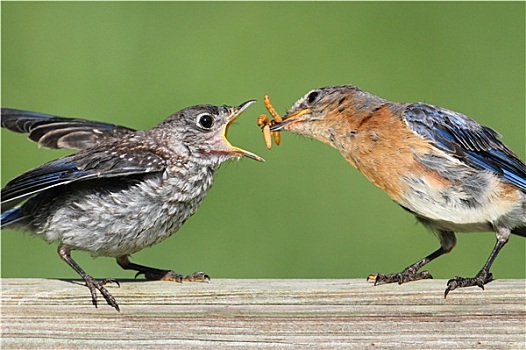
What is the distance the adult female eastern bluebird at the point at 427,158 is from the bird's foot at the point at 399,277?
0.05ft

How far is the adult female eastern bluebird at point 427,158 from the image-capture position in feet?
18.8

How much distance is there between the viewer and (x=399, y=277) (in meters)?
5.27

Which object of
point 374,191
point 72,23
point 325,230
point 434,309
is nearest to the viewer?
point 434,309

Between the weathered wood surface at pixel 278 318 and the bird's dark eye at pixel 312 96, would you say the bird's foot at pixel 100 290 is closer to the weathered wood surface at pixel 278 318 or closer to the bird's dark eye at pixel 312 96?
the weathered wood surface at pixel 278 318

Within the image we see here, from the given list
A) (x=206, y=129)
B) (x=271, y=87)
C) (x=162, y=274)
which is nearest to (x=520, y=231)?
(x=206, y=129)

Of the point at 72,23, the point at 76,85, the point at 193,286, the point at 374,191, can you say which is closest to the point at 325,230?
the point at 374,191

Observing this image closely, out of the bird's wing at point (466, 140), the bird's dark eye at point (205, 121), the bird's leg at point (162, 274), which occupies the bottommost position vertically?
the bird's leg at point (162, 274)

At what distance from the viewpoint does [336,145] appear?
620 cm

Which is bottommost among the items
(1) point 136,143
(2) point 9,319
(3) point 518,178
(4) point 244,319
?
(2) point 9,319

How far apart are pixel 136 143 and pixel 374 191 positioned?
350 cm

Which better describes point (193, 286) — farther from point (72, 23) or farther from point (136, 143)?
point (72, 23)

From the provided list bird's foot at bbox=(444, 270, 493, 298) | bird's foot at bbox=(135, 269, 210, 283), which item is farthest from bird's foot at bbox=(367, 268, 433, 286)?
bird's foot at bbox=(135, 269, 210, 283)

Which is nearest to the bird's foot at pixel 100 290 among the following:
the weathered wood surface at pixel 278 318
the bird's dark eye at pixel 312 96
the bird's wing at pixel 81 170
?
the weathered wood surface at pixel 278 318

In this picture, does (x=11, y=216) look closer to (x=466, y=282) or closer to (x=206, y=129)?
(x=206, y=129)
